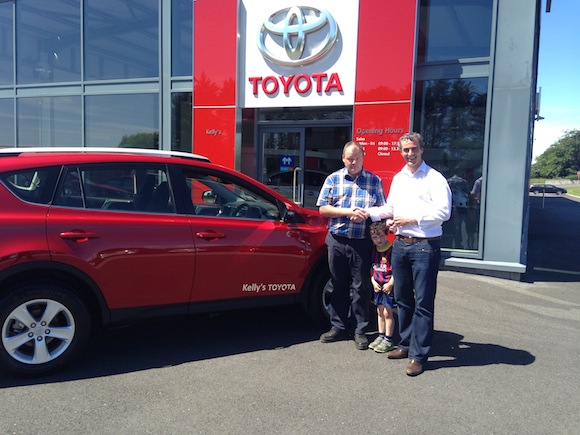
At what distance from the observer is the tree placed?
11400 cm

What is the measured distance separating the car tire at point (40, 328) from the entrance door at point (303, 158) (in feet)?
20.1

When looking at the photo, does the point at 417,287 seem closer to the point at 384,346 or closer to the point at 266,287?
the point at 384,346

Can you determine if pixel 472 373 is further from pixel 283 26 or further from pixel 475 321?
pixel 283 26

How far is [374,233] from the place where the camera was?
4.06 m

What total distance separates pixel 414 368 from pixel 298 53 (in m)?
6.15

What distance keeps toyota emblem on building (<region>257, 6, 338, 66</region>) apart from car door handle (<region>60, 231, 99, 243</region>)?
5.80 metres

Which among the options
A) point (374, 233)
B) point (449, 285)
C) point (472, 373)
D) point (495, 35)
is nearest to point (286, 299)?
point (374, 233)

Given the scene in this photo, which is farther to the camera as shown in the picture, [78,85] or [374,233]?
[78,85]

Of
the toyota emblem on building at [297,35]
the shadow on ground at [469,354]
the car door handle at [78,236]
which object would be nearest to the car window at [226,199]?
the car door handle at [78,236]

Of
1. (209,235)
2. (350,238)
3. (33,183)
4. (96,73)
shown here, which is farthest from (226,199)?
(96,73)

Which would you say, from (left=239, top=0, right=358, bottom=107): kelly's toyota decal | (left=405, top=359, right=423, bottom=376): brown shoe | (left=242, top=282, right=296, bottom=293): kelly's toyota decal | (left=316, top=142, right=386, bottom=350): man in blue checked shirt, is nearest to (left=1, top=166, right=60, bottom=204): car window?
(left=242, top=282, right=296, bottom=293): kelly's toyota decal

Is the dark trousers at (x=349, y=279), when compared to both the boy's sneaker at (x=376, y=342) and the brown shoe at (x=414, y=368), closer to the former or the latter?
the boy's sneaker at (x=376, y=342)

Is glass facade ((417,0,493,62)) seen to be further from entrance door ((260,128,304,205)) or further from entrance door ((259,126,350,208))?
entrance door ((260,128,304,205))

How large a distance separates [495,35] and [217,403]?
6715 mm
